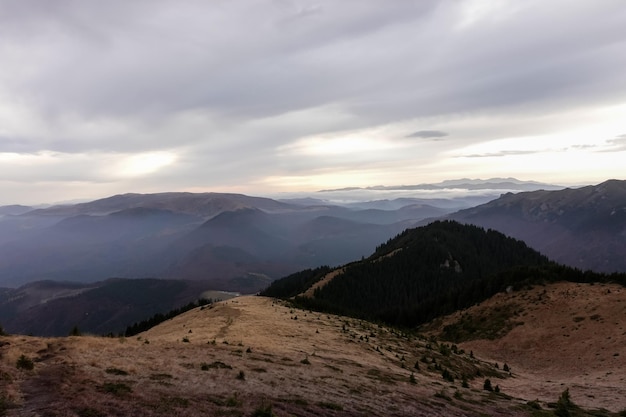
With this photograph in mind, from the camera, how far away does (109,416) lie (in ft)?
44.1

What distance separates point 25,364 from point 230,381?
32.9 ft

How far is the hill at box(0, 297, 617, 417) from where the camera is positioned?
15.3m

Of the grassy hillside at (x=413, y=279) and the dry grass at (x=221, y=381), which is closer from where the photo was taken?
the dry grass at (x=221, y=381)

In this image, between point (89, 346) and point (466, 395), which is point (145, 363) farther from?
point (466, 395)

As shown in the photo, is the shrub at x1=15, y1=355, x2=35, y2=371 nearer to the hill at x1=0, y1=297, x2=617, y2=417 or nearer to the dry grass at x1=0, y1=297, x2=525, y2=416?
the hill at x1=0, y1=297, x2=617, y2=417

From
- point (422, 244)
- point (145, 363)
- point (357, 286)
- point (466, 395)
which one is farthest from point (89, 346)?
point (422, 244)

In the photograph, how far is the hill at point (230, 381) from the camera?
1533 centimetres

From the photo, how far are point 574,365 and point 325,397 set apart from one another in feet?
130

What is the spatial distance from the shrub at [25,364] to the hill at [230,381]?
0.06m

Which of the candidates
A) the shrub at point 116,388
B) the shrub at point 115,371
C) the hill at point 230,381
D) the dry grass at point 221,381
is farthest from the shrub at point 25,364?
the shrub at point 116,388

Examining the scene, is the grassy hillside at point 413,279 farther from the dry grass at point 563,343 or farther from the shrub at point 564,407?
the shrub at point 564,407

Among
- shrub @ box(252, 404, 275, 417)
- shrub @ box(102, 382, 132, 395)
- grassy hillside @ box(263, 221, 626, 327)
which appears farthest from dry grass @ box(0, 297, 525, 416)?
grassy hillside @ box(263, 221, 626, 327)

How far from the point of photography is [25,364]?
60.6 ft

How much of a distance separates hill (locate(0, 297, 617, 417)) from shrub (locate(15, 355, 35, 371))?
6cm
